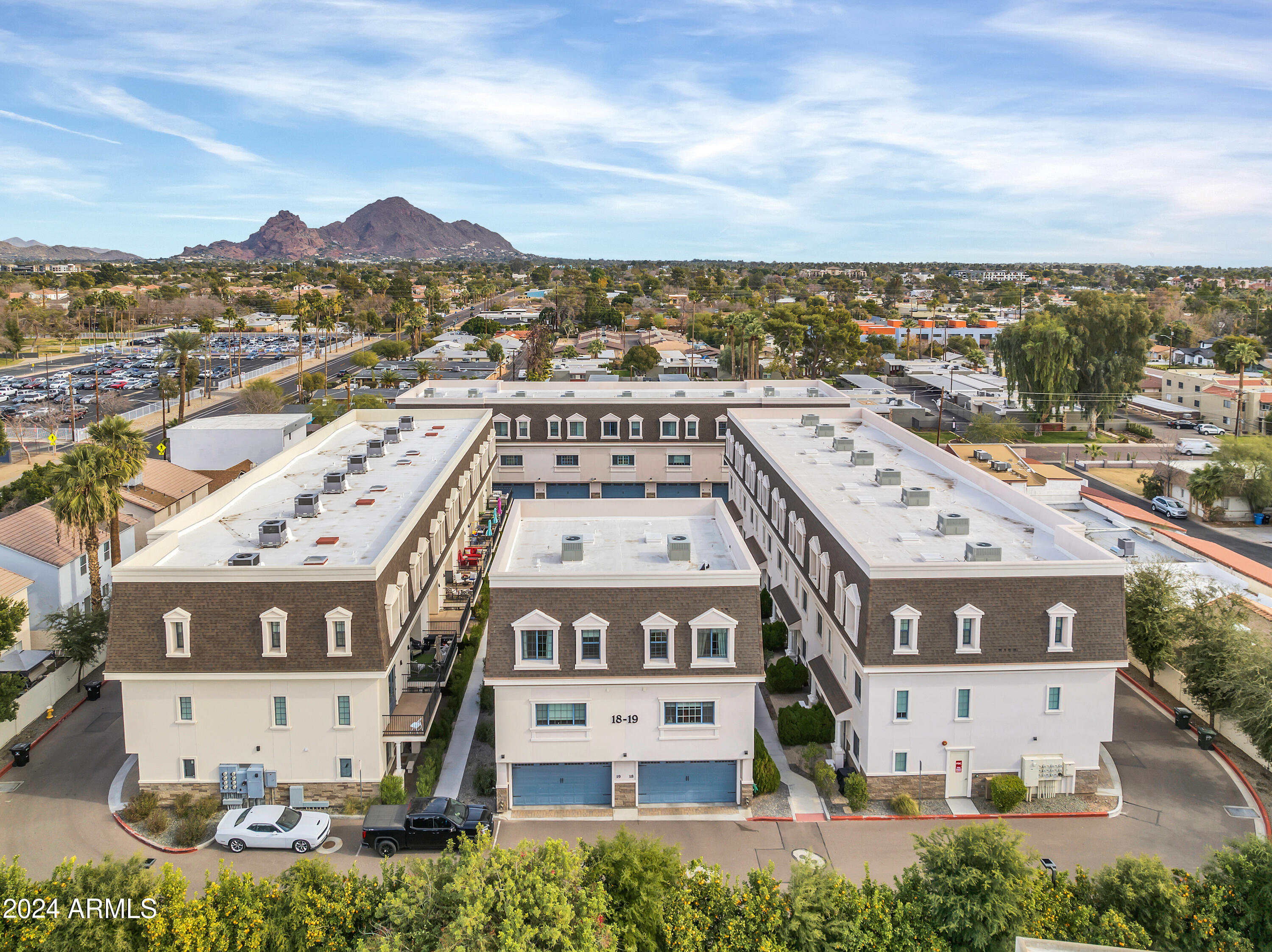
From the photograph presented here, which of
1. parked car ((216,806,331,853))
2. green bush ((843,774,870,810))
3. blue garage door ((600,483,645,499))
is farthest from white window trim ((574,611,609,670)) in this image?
blue garage door ((600,483,645,499))

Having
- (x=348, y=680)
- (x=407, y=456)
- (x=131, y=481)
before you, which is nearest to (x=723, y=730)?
(x=348, y=680)

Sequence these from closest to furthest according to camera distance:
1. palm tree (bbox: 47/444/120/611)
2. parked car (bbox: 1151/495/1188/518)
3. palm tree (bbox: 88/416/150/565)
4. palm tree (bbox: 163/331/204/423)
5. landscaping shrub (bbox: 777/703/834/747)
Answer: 1. landscaping shrub (bbox: 777/703/834/747)
2. palm tree (bbox: 47/444/120/611)
3. palm tree (bbox: 88/416/150/565)
4. parked car (bbox: 1151/495/1188/518)
5. palm tree (bbox: 163/331/204/423)

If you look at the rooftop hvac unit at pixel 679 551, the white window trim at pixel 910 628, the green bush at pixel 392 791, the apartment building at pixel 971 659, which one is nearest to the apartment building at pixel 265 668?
the green bush at pixel 392 791

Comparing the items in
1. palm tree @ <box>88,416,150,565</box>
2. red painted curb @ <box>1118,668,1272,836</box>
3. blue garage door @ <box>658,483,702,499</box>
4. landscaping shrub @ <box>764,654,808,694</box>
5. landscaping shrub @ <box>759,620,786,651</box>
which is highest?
palm tree @ <box>88,416,150,565</box>

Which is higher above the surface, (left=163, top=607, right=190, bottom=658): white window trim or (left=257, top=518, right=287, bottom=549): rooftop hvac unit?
(left=257, top=518, right=287, bottom=549): rooftop hvac unit

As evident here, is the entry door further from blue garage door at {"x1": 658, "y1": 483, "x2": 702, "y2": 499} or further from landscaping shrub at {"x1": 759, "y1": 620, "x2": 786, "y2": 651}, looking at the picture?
blue garage door at {"x1": 658, "y1": 483, "x2": 702, "y2": 499}

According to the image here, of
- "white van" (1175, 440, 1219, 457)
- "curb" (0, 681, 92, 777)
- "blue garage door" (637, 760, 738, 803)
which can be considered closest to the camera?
"blue garage door" (637, 760, 738, 803)
